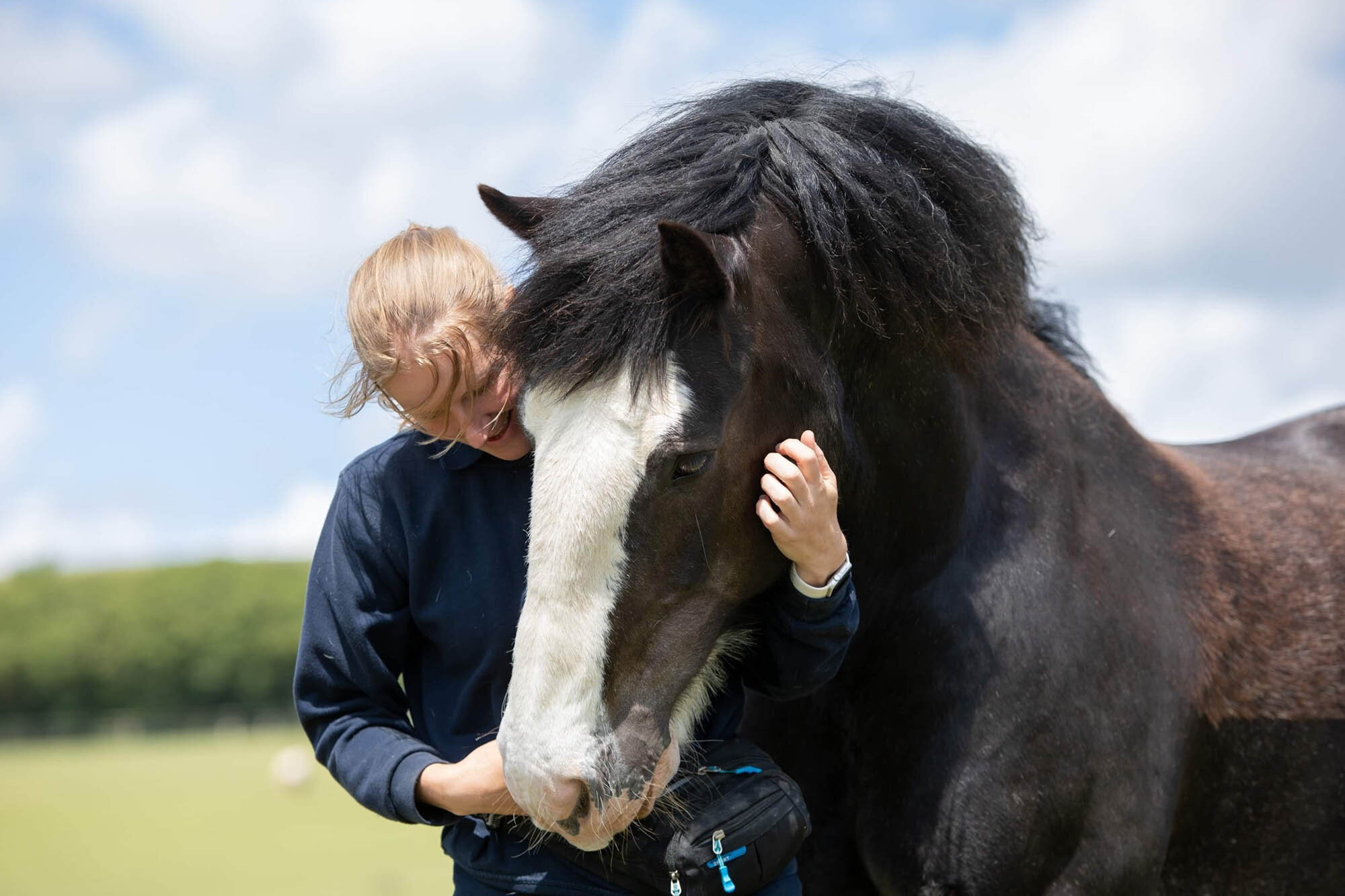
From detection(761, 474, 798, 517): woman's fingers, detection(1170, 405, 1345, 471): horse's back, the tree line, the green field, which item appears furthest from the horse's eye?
the tree line

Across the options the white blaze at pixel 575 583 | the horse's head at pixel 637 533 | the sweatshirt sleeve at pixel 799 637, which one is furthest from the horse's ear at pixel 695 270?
the sweatshirt sleeve at pixel 799 637

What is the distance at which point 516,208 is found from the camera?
256cm

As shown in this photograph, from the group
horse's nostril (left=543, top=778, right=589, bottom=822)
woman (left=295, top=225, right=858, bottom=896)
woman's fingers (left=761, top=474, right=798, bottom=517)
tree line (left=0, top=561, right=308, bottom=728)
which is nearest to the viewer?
horse's nostril (left=543, top=778, right=589, bottom=822)

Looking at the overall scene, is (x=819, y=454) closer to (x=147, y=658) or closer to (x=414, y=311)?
(x=414, y=311)

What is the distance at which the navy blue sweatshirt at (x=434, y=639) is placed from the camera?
7.85ft

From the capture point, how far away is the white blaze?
6.43 feet

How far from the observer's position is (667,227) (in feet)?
6.61

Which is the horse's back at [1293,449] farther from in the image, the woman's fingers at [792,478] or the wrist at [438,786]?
the wrist at [438,786]

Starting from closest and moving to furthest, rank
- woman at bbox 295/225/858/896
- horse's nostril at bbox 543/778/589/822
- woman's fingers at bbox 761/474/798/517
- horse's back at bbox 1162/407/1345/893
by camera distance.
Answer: horse's nostril at bbox 543/778/589/822, woman's fingers at bbox 761/474/798/517, woman at bbox 295/225/858/896, horse's back at bbox 1162/407/1345/893

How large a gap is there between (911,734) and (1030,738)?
10.7 inches

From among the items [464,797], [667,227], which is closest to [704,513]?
[667,227]

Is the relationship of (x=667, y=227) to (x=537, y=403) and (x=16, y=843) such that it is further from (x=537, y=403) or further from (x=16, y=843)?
(x=16, y=843)

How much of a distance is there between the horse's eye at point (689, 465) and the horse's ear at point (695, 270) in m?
0.25

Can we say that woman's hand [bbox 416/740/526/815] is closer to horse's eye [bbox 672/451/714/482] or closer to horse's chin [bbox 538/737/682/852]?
horse's chin [bbox 538/737/682/852]
